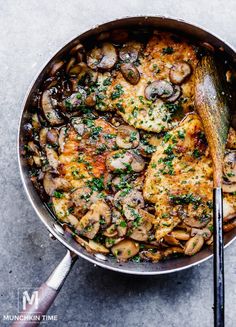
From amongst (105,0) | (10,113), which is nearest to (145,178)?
(10,113)

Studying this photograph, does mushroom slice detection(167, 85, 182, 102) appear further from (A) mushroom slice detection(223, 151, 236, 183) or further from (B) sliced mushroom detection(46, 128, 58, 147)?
(B) sliced mushroom detection(46, 128, 58, 147)

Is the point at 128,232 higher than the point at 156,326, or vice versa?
the point at 128,232

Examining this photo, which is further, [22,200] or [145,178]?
[22,200]

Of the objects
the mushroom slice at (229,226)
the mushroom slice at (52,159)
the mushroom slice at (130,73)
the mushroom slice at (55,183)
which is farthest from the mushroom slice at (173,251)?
the mushroom slice at (130,73)

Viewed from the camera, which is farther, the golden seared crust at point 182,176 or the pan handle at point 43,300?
the golden seared crust at point 182,176

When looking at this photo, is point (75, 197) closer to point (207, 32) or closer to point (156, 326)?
point (156, 326)

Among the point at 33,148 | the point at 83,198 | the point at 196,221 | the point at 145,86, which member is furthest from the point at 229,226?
the point at 33,148

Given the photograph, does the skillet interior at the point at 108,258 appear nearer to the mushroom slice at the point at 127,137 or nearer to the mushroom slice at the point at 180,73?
the mushroom slice at the point at 180,73
